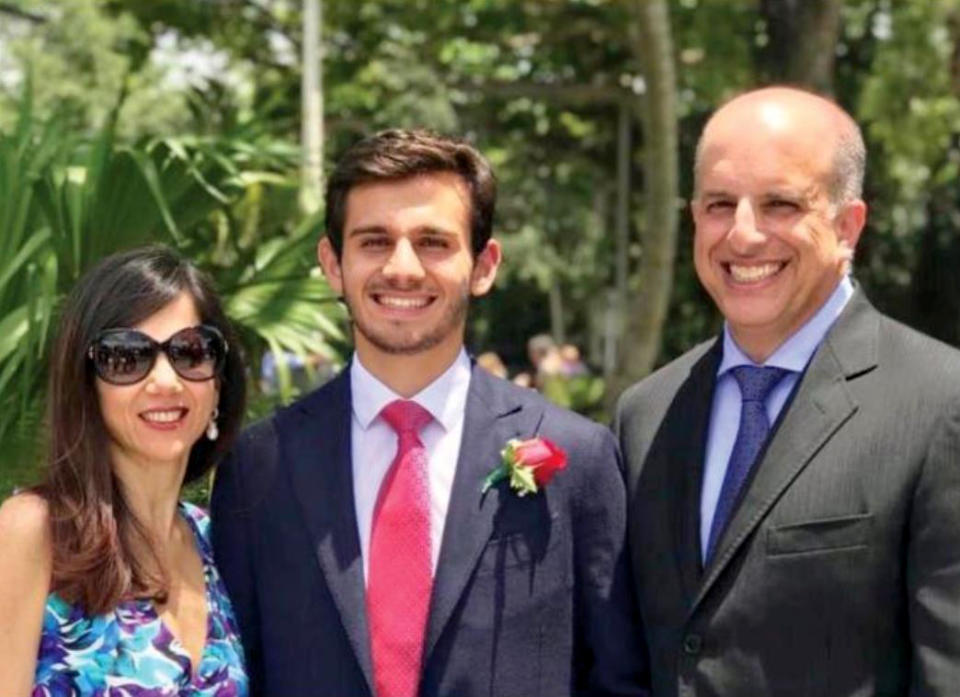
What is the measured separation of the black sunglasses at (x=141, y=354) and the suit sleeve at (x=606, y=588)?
835mm

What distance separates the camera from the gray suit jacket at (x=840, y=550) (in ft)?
9.85

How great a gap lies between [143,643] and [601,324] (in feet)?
101

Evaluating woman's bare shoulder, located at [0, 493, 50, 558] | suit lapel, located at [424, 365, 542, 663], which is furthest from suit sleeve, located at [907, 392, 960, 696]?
woman's bare shoulder, located at [0, 493, 50, 558]

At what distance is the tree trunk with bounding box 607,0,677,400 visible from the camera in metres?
12.3

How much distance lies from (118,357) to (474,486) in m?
0.77

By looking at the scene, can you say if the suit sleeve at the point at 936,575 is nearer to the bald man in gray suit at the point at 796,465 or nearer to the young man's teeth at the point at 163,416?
the bald man in gray suit at the point at 796,465

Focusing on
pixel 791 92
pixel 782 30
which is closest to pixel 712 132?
pixel 791 92

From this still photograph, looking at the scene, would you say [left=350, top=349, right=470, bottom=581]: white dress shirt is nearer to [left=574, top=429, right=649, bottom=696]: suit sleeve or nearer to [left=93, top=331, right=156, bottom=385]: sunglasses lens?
[left=574, top=429, right=649, bottom=696]: suit sleeve

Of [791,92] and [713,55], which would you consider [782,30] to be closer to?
[713,55]

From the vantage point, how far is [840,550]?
305 cm

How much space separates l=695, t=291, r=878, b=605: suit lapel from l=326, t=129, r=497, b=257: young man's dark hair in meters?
0.80

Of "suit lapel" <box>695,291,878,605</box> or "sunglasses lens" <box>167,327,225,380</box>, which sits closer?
"suit lapel" <box>695,291,878,605</box>

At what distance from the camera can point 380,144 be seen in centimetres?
352

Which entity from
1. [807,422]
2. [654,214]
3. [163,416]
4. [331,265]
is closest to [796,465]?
[807,422]
